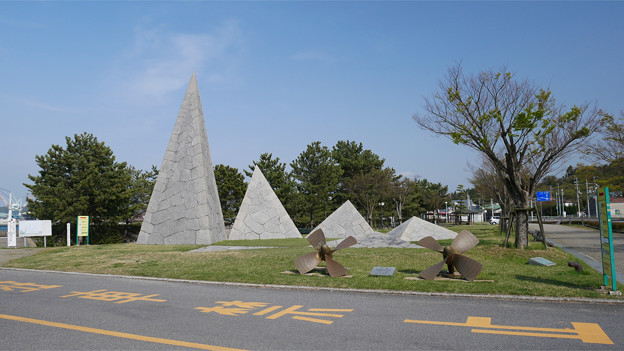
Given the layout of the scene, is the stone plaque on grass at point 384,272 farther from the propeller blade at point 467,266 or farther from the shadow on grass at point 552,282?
the shadow on grass at point 552,282

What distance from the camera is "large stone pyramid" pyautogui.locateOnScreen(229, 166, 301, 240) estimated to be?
93.4 feet

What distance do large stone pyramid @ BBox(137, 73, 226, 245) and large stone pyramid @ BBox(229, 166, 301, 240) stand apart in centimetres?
170

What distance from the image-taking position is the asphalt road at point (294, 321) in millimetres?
5285

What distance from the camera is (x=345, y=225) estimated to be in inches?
1187

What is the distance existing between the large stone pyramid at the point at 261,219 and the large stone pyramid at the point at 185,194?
170 cm

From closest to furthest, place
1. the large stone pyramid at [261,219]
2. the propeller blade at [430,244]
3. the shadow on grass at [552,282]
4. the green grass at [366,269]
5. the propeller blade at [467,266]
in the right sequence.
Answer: the shadow on grass at [552,282]
the green grass at [366,269]
the propeller blade at [467,266]
the propeller blade at [430,244]
the large stone pyramid at [261,219]

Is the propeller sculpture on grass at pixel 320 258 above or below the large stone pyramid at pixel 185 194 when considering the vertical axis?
below

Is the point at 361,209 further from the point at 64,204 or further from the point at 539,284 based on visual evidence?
the point at 539,284

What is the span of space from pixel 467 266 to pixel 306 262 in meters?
4.23

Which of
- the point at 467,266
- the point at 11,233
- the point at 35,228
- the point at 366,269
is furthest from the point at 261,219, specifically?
the point at 467,266

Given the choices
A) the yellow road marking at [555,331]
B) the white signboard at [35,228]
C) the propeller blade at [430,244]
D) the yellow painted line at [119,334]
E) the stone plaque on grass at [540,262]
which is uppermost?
the white signboard at [35,228]

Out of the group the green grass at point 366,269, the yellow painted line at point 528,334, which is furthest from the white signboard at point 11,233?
the yellow painted line at point 528,334

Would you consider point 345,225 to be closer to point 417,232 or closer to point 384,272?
point 417,232

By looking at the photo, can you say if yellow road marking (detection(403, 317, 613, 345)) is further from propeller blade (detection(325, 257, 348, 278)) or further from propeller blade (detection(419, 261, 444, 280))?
propeller blade (detection(325, 257, 348, 278))
